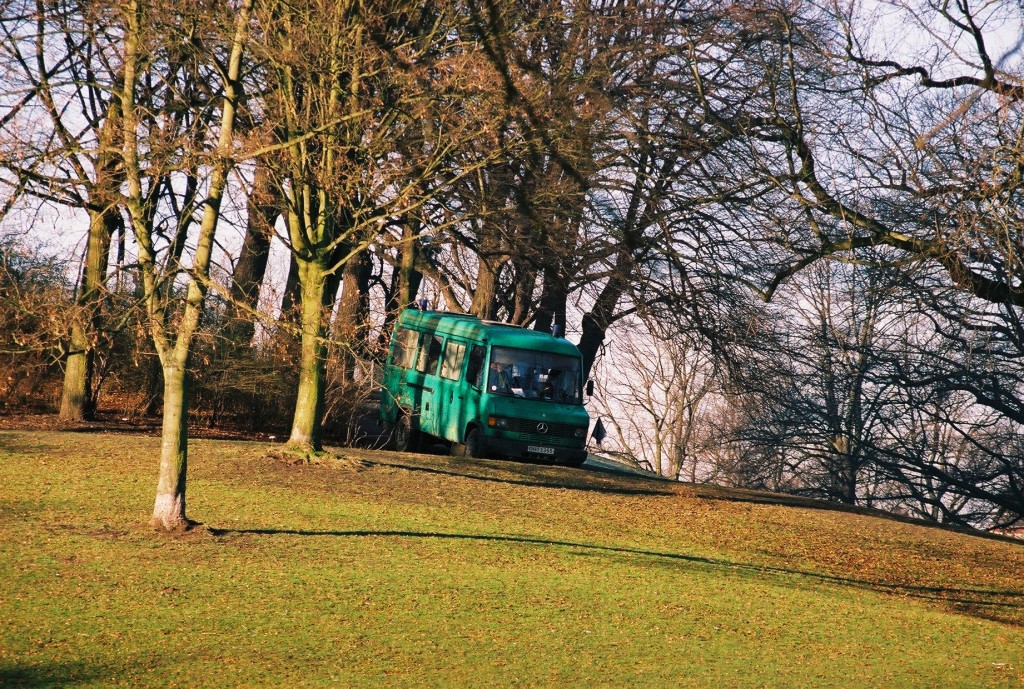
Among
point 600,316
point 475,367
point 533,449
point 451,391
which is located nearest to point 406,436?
point 451,391

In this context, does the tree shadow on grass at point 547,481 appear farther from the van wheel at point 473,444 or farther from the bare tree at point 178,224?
the bare tree at point 178,224

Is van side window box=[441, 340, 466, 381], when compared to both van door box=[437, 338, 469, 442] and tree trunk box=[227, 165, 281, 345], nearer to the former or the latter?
van door box=[437, 338, 469, 442]

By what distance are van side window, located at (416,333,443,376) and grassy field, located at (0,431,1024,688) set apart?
4.97 meters

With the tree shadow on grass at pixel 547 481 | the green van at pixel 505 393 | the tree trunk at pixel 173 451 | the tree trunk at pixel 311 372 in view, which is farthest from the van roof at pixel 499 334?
the tree trunk at pixel 173 451

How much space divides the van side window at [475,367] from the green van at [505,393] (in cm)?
2

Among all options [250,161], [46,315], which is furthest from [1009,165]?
[46,315]

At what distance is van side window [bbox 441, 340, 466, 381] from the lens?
22.2m

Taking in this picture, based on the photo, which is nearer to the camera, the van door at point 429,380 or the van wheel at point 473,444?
the van wheel at point 473,444

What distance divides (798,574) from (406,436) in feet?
39.2

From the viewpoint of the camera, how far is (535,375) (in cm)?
2194

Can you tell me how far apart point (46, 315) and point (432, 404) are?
12.1 m

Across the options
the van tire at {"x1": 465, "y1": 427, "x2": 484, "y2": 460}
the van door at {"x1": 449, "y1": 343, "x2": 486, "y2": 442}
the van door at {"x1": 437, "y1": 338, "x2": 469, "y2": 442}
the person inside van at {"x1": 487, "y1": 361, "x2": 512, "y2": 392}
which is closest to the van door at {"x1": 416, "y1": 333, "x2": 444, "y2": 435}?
the van door at {"x1": 437, "y1": 338, "x2": 469, "y2": 442}

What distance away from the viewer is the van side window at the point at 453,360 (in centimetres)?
2223

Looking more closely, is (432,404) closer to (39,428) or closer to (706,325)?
(706,325)
